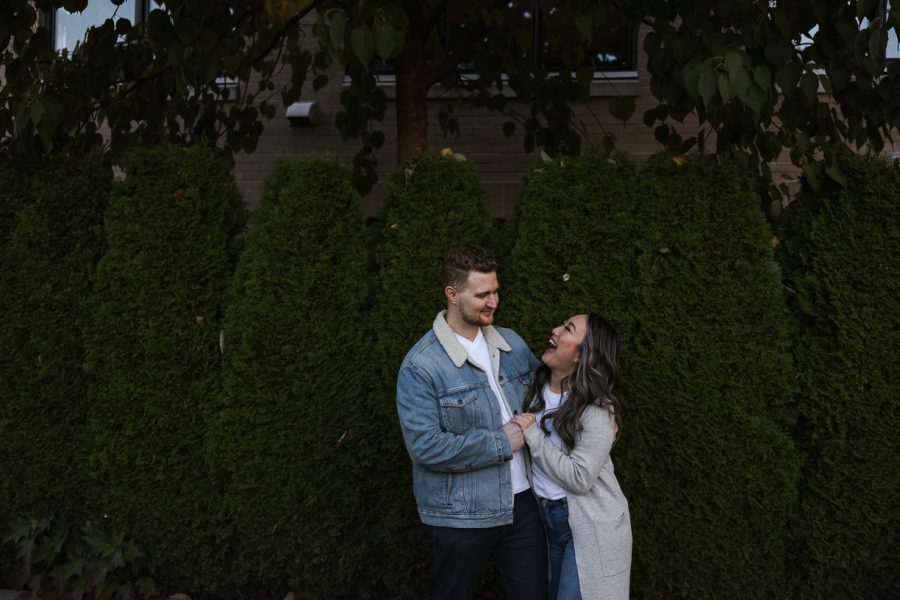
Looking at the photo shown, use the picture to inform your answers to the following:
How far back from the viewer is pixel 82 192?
13.0ft

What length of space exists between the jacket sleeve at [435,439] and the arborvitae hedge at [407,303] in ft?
3.08

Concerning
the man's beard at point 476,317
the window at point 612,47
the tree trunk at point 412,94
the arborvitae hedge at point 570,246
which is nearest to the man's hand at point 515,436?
the man's beard at point 476,317

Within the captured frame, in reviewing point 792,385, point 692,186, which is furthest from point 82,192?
point 792,385

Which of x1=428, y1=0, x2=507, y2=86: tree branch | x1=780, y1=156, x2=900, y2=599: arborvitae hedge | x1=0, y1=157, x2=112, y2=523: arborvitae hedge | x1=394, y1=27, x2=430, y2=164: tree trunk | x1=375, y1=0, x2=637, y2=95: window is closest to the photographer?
x1=780, y1=156, x2=900, y2=599: arborvitae hedge

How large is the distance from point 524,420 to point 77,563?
251cm

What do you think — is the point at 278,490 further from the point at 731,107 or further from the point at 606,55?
the point at 606,55

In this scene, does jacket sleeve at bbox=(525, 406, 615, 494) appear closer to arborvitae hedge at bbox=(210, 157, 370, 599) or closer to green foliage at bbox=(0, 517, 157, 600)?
arborvitae hedge at bbox=(210, 157, 370, 599)

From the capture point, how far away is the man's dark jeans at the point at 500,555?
276cm

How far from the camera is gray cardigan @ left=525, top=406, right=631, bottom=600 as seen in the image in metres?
2.64

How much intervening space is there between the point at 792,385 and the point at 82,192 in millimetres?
3663

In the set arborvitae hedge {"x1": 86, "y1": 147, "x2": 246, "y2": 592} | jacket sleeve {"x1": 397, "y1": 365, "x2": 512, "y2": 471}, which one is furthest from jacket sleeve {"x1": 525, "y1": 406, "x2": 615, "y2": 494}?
arborvitae hedge {"x1": 86, "y1": 147, "x2": 246, "y2": 592}

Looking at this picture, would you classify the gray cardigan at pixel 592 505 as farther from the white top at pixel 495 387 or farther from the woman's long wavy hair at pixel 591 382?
the white top at pixel 495 387

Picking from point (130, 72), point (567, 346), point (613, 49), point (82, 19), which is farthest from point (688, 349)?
point (82, 19)

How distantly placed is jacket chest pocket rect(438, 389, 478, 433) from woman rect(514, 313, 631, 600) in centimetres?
17
